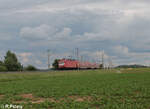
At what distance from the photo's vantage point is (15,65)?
11200 cm

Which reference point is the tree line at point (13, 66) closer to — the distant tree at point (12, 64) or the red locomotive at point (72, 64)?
the distant tree at point (12, 64)

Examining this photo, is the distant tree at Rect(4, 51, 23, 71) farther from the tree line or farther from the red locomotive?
the red locomotive

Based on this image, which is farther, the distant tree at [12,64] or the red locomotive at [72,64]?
the distant tree at [12,64]

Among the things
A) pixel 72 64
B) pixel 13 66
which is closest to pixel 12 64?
pixel 13 66

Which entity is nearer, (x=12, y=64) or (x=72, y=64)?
(x=72, y=64)

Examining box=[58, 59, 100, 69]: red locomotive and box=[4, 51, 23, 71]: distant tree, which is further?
box=[4, 51, 23, 71]: distant tree

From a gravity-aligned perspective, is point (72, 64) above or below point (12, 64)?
below

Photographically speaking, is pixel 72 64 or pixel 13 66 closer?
pixel 72 64

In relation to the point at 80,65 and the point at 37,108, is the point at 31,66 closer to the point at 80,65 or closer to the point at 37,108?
the point at 80,65

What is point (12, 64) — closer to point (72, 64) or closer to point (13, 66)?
point (13, 66)

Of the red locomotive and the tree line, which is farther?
the tree line

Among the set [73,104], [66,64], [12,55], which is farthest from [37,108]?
[12,55]

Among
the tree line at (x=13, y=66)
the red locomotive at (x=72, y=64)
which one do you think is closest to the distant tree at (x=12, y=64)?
the tree line at (x=13, y=66)

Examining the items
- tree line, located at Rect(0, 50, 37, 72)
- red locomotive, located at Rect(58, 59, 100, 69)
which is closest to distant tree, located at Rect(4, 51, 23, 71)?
tree line, located at Rect(0, 50, 37, 72)
